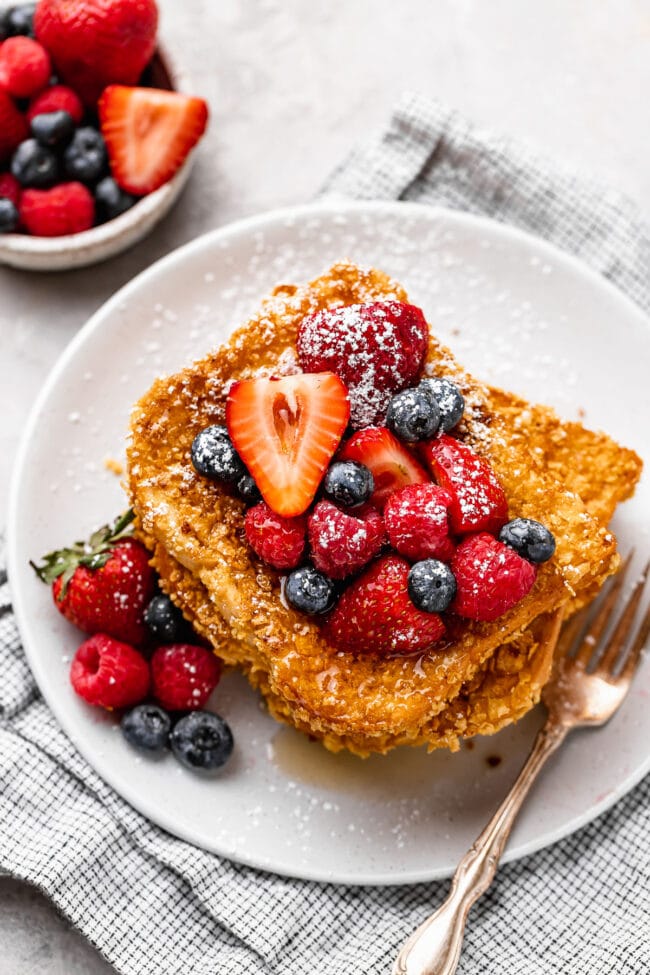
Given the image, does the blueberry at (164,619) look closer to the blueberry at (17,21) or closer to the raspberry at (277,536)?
the raspberry at (277,536)

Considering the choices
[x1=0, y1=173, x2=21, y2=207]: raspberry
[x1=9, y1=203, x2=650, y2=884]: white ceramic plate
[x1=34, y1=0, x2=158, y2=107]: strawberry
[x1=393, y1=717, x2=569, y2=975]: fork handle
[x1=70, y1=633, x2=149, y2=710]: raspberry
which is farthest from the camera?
[x1=0, y1=173, x2=21, y2=207]: raspberry

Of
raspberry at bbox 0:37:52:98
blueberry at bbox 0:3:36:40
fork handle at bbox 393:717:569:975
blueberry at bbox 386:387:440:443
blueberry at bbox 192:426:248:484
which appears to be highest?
blueberry at bbox 386:387:440:443

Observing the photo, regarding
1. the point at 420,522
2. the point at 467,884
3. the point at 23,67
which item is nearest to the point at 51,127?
the point at 23,67

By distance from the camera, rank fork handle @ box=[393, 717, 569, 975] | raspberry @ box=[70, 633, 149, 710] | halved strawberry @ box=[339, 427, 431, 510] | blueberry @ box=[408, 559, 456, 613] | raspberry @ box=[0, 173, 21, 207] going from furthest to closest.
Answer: raspberry @ box=[0, 173, 21, 207], raspberry @ box=[70, 633, 149, 710], fork handle @ box=[393, 717, 569, 975], halved strawberry @ box=[339, 427, 431, 510], blueberry @ box=[408, 559, 456, 613]

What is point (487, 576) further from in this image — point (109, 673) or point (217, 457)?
point (109, 673)

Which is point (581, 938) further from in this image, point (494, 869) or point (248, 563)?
point (248, 563)

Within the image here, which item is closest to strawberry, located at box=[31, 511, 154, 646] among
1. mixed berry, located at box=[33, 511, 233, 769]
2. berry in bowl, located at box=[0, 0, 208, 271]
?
mixed berry, located at box=[33, 511, 233, 769]

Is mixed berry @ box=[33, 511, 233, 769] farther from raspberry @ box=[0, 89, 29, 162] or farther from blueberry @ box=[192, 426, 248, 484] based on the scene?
raspberry @ box=[0, 89, 29, 162]

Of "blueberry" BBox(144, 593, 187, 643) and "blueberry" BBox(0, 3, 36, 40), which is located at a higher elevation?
"blueberry" BBox(0, 3, 36, 40)
